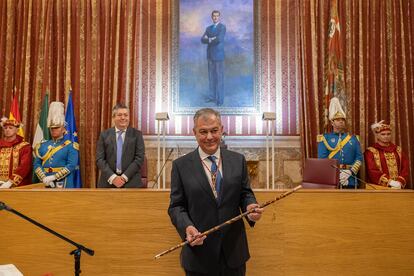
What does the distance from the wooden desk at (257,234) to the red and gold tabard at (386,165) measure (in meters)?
2.26

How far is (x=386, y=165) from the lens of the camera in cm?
486

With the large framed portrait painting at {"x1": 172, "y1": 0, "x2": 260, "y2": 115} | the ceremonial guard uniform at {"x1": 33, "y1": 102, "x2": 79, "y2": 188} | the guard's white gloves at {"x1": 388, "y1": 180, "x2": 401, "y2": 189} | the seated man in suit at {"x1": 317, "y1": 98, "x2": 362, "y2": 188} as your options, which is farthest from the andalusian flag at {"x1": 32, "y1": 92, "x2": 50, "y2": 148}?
the guard's white gloves at {"x1": 388, "y1": 180, "x2": 401, "y2": 189}

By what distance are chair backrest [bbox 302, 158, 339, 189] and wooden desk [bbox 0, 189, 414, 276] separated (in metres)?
1.17

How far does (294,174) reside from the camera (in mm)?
5754

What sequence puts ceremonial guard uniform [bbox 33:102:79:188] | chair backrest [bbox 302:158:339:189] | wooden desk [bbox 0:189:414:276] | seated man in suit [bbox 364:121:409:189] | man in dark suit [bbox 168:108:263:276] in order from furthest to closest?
seated man in suit [bbox 364:121:409:189] → ceremonial guard uniform [bbox 33:102:79:188] → chair backrest [bbox 302:158:339:189] → wooden desk [bbox 0:189:414:276] → man in dark suit [bbox 168:108:263:276]

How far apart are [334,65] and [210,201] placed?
4.18 metres

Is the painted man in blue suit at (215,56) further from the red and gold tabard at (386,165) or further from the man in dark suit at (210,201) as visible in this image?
the man in dark suit at (210,201)

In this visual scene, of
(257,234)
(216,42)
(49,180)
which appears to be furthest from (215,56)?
(257,234)

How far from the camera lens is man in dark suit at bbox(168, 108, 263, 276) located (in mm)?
1838

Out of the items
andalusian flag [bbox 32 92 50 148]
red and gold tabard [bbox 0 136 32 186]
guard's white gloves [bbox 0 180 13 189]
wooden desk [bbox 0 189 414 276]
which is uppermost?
andalusian flag [bbox 32 92 50 148]

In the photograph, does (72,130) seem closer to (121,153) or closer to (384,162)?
(121,153)

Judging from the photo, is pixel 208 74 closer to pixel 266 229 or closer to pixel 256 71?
pixel 256 71

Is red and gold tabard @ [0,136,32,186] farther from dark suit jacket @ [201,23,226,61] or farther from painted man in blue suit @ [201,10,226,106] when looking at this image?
dark suit jacket @ [201,23,226,61]

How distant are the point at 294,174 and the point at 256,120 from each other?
3.19 ft
